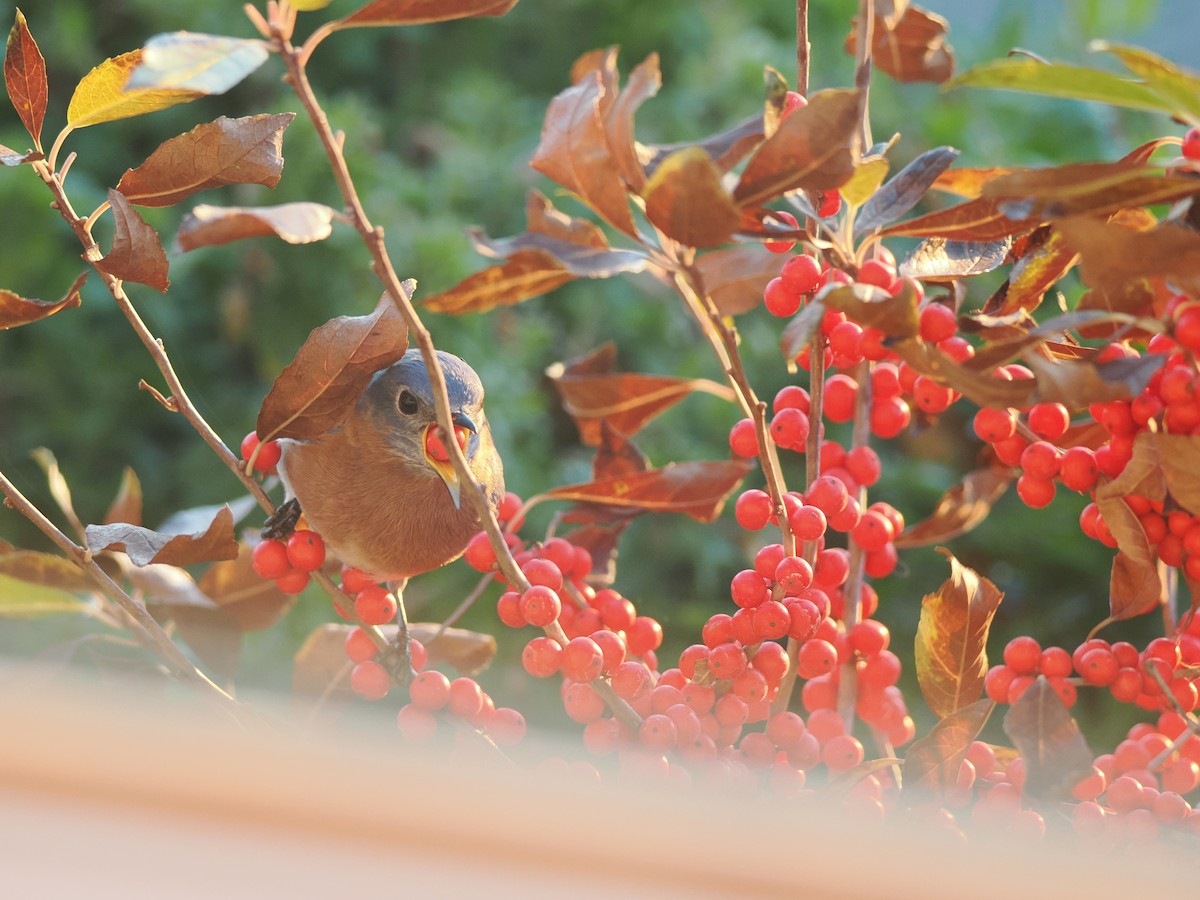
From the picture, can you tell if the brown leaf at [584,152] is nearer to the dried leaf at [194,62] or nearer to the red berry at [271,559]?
the dried leaf at [194,62]

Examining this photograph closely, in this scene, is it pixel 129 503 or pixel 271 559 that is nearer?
pixel 271 559

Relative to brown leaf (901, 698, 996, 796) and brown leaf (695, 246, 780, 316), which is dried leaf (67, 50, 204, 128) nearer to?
brown leaf (695, 246, 780, 316)

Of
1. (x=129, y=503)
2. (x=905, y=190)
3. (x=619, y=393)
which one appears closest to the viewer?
(x=905, y=190)

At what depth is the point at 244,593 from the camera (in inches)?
22.2

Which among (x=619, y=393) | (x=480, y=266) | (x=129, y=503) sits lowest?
(x=480, y=266)

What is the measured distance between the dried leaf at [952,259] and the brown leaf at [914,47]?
132 mm

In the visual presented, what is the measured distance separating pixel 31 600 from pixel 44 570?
14 millimetres

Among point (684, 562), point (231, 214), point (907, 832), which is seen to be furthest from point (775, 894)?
point (684, 562)

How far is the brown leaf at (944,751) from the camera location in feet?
1.32

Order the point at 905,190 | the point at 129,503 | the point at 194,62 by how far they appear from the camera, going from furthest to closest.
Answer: the point at 129,503 → the point at 905,190 → the point at 194,62

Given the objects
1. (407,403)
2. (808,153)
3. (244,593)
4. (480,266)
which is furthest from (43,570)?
(480,266)

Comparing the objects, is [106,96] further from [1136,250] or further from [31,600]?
[1136,250]

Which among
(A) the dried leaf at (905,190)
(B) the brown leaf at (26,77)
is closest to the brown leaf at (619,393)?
(A) the dried leaf at (905,190)

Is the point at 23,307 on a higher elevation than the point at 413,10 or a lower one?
lower
